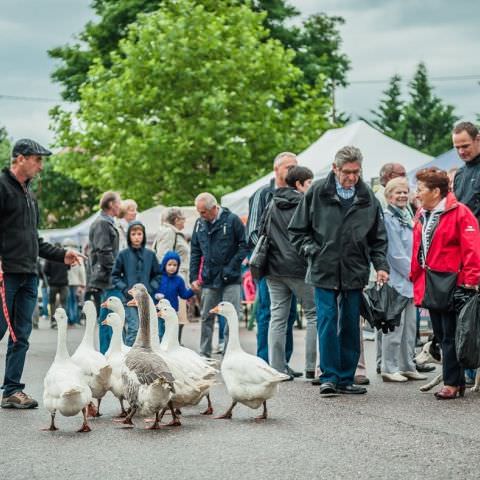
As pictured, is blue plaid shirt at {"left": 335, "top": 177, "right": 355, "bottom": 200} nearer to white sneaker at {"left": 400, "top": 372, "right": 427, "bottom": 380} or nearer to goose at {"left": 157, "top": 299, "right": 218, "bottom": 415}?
goose at {"left": 157, "top": 299, "right": 218, "bottom": 415}

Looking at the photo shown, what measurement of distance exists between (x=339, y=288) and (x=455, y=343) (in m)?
1.11

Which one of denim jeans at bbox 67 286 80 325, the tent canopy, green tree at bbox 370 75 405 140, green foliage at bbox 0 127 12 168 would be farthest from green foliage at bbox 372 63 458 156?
the tent canopy

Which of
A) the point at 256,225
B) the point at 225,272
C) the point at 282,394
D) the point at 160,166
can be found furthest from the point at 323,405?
the point at 160,166

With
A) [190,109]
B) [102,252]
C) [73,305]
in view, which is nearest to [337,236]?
[102,252]

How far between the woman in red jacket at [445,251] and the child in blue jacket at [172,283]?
5.01 meters

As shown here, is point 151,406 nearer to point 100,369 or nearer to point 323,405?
point 100,369

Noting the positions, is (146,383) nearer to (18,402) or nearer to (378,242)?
(18,402)

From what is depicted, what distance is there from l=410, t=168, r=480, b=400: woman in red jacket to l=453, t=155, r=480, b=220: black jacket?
368mm

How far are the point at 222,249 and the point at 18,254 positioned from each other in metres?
4.38

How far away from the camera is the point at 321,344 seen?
35.5ft

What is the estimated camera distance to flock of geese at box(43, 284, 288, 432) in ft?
28.9

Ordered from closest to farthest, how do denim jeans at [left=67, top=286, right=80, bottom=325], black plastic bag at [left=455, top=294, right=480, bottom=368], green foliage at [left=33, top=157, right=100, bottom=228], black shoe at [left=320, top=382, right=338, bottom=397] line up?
black plastic bag at [left=455, top=294, right=480, bottom=368] < black shoe at [left=320, top=382, right=338, bottom=397] < denim jeans at [left=67, top=286, right=80, bottom=325] < green foliage at [left=33, top=157, right=100, bottom=228]

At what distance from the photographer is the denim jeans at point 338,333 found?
1077 centimetres

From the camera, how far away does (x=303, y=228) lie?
1096 centimetres
